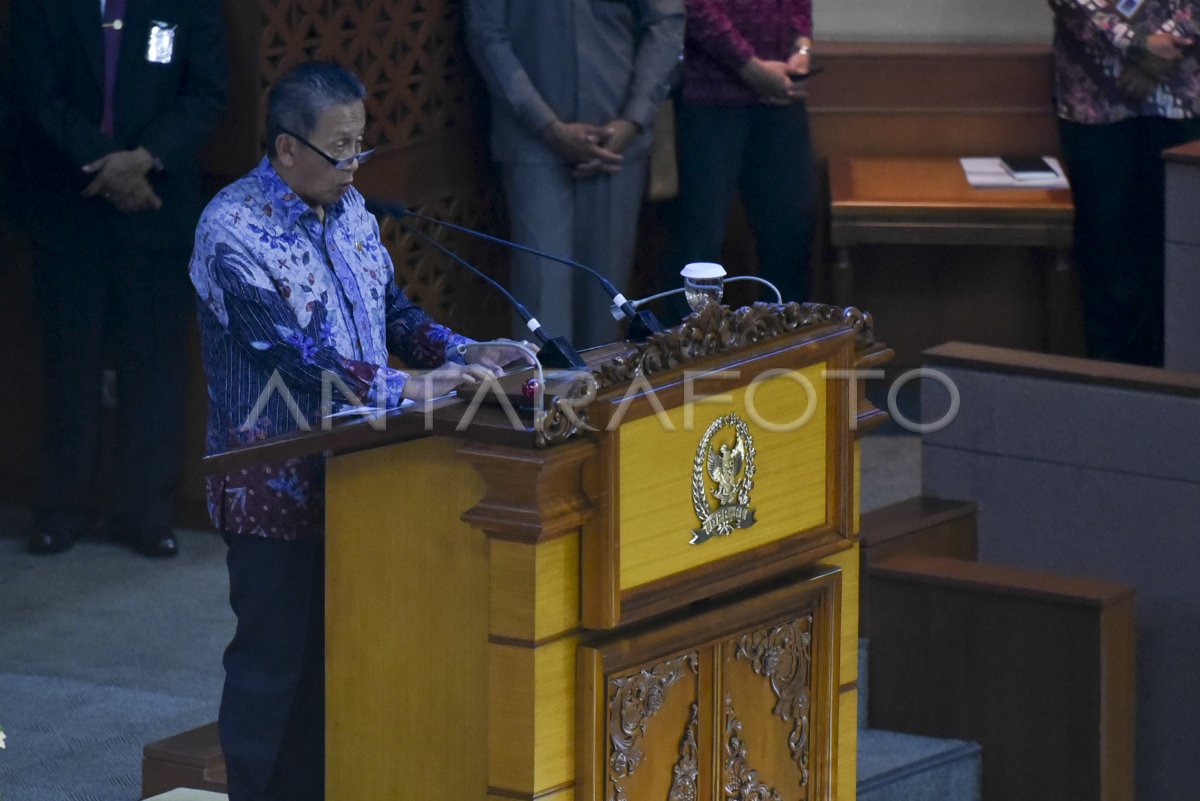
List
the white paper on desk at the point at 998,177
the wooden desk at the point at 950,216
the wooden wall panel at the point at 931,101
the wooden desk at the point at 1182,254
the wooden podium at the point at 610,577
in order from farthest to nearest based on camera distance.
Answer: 1. the wooden wall panel at the point at 931,101
2. the white paper on desk at the point at 998,177
3. the wooden desk at the point at 950,216
4. the wooden desk at the point at 1182,254
5. the wooden podium at the point at 610,577

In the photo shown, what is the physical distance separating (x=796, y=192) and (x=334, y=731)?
11.2 ft

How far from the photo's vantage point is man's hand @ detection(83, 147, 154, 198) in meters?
4.86

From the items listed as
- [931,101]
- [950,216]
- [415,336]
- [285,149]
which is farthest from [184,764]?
[931,101]

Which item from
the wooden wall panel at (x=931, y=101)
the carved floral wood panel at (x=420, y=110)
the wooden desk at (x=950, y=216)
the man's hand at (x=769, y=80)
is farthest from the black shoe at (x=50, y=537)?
the wooden wall panel at (x=931, y=101)

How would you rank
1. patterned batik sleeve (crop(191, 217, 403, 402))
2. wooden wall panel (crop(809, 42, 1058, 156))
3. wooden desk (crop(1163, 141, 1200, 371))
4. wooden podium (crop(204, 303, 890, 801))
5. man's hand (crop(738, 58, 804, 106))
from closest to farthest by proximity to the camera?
wooden podium (crop(204, 303, 890, 801)) → patterned batik sleeve (crop(191, 217, 403, 402)) → wooden desk (crop(1163, 141, 1200, 371)) → man's hand (crop(738, 58, 804, 106)) → wooden wall panel (crop(809, 42, 1058, 156))

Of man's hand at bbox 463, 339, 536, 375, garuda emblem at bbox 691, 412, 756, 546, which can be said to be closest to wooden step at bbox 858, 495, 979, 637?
man's hand at bbox 463, 339, 536, 375

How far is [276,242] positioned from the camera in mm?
2865

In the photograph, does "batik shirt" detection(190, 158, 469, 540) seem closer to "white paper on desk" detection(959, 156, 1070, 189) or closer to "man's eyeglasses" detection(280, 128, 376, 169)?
"man's eyeglasses" detection(280, 128, 376, 169)

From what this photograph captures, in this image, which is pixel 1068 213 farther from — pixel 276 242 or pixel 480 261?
pixel 276 242

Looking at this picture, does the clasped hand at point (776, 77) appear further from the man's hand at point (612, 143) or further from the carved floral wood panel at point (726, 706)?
the carved floral wood panel at point (726, 706)

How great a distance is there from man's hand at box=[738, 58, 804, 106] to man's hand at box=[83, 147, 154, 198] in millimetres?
1551

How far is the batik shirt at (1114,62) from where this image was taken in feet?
18.5

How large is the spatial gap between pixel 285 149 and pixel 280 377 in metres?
0.31

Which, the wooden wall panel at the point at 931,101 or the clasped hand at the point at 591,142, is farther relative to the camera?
the wooden wall panel at the point at 931,101
